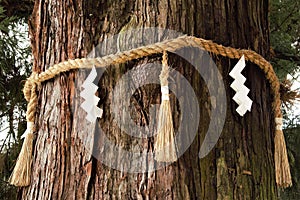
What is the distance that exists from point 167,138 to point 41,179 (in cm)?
30

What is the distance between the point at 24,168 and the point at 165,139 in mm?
336

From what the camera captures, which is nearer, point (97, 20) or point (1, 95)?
point (97, 20)

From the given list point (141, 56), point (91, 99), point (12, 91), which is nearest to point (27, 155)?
point (91, 99)

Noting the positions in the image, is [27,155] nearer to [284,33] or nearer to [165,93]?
[165,93]

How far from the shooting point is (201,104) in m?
1.01

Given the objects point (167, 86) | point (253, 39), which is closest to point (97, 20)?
point (167, 86)

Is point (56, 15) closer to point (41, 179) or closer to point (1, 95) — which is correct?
point (41, 179)

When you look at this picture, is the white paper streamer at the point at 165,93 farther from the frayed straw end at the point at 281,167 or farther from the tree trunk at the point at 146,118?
the frayed straw end at the point at 281,167

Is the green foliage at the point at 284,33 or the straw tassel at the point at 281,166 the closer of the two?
the straw tassel at the point at 281,166

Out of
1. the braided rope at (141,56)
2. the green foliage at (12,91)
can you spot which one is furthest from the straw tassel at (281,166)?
the green foliage at (12,91)

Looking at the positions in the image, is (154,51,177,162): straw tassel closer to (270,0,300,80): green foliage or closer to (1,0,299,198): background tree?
(1,0,299,198): background tree

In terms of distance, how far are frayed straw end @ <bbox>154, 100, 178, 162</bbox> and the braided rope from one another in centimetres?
12

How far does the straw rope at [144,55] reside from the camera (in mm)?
998

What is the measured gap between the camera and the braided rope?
100 cm
